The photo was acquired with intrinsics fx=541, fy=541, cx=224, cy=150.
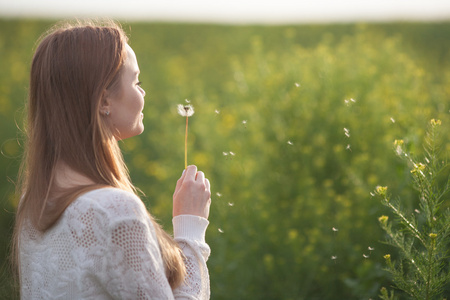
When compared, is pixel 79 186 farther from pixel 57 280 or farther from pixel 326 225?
pixel 326 225

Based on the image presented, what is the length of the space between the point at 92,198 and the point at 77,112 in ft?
0.83

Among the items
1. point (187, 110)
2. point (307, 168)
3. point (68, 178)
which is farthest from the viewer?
point (307, 168)

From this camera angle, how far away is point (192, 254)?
1395 mm

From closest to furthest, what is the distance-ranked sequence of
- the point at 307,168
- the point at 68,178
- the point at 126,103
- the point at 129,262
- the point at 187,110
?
1. the point at 129,262
2. the point at 68,178
3. the point at 126,103
4. the point at 187,110
5. the point at 307,168

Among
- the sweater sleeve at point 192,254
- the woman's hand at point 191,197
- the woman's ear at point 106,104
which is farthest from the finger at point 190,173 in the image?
the woman's ear at point 106,104

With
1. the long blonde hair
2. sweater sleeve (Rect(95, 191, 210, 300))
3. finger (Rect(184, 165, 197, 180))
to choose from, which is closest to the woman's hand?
finger (Rect(184, 165, 197, 180))

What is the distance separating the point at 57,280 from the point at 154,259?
0.75 ft

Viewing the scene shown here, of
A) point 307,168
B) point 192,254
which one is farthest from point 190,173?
point 307,168

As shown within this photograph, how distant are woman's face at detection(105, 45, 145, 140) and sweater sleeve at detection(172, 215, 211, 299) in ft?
0.90

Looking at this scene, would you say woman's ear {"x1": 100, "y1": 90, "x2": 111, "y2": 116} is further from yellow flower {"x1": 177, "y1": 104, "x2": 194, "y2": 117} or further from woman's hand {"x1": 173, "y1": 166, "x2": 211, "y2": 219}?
yellow flower {"x1": 177, "y1": 104, "x2": 194, "y2": 117}

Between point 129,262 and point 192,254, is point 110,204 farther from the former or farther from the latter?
point 192,254

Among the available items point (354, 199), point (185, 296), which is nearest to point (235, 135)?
point (354, 199)

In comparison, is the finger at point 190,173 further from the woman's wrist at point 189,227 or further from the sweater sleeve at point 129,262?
the sweater sleeve at point 129,262

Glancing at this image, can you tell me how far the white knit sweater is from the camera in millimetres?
1142
